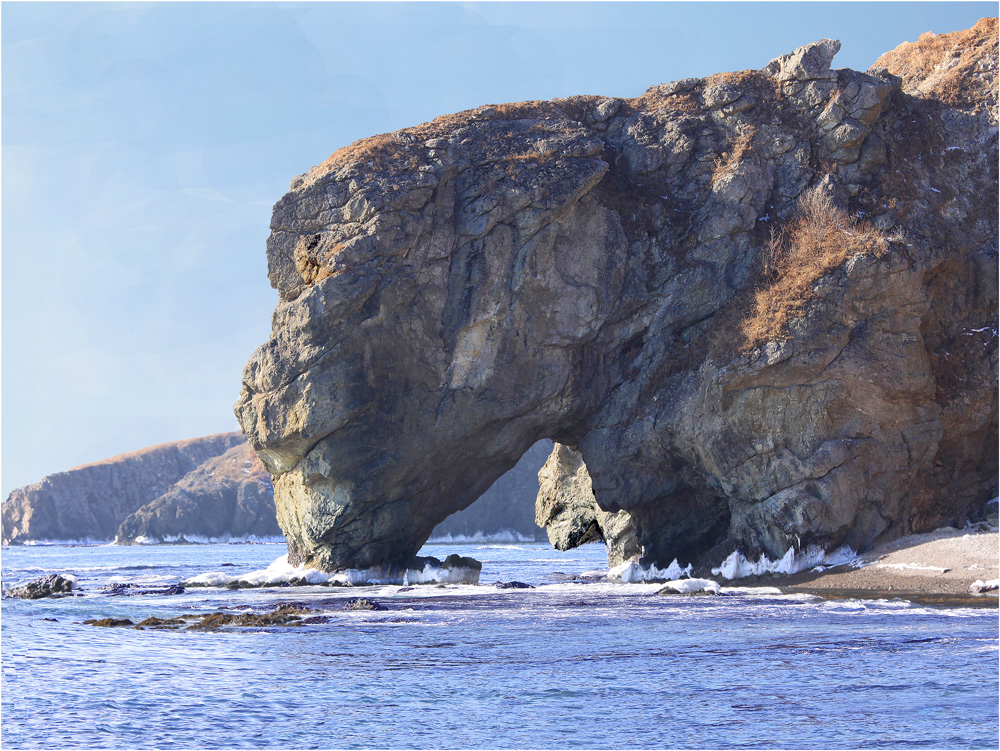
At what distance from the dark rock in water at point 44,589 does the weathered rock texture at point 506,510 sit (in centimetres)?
10546

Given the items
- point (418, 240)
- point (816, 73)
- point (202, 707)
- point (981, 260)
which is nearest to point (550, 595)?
point (418, 240)

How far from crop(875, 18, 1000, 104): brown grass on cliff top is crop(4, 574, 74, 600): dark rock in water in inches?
1880

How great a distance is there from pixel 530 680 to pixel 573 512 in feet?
105

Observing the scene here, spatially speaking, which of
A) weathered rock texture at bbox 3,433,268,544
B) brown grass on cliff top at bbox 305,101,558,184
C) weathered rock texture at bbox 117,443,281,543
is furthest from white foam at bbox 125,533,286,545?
brown grass on cliff top at bbox 305,101,558,184

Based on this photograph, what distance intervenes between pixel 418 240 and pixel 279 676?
2459cm

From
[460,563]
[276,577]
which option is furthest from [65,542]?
[460,563]

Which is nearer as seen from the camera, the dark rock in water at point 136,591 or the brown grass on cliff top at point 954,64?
the dark rock in water at point 136,591

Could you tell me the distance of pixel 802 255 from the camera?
38.2m

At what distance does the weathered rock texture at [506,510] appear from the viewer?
14638 centimetres

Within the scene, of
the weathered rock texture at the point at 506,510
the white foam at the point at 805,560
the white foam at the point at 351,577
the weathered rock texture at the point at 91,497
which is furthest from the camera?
the weathered rock texture at the point at 91,497

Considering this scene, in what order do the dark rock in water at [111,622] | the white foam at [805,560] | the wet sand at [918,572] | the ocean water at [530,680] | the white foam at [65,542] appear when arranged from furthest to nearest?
1. the white foam at [65,542]
2. the white foam at [805,560]
3. the wet sand at [918,572]
4. the dark rock in water at [111,622]
5. the ocean water at [530,680]

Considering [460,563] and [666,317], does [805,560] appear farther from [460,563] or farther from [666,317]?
[460,563]

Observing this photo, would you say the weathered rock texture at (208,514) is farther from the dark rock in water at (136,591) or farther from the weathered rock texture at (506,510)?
the dark rock in water at (136,591)

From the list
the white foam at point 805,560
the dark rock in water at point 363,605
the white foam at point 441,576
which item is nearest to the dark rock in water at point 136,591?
the white foam at point 441,576
